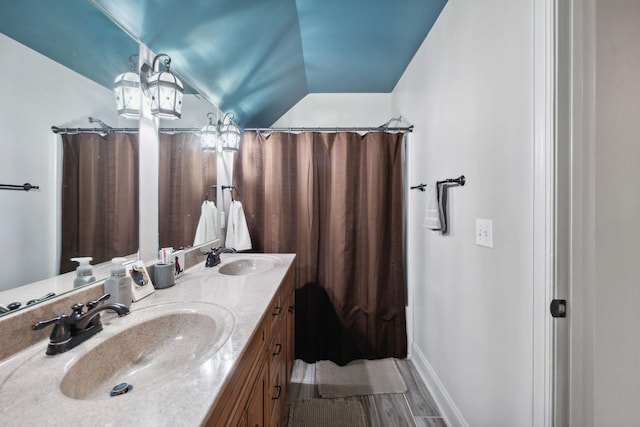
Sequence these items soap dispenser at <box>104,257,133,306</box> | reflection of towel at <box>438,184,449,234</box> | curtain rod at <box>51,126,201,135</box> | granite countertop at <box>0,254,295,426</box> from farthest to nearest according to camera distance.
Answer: reflection of towel at <box>438,184,449,234</box>, soap dispenser at <box>104,257,133,306</box>, curtain rod at <box>51,126,201,135</box>, granite countertop at <box>0,254,295,426</box>

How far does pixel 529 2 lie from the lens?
87cm

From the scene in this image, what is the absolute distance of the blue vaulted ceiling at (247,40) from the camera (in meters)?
0.83

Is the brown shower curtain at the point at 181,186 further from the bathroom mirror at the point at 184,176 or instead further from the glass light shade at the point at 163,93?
the glass light shade at the point at 163,93

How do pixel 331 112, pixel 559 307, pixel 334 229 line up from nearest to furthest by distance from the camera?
pixel 559 307, pixel 334 229, pixel 331 112

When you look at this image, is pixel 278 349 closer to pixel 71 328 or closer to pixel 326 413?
pixel 326 413

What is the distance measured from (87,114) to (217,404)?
3.33ft

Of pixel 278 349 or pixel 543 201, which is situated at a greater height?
pixel 543 201

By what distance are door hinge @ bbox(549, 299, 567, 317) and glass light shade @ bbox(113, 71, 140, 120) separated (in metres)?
1.72

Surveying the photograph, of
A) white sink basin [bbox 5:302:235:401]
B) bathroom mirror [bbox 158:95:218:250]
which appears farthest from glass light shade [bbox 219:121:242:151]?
white sink basin [bbox 5:302:235:401]

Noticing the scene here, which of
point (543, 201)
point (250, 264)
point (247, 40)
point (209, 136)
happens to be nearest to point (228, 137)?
point (209, 136)

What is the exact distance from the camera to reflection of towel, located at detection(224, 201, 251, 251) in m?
1.96

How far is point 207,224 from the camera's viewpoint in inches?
70.3

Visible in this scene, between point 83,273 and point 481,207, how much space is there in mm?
1611

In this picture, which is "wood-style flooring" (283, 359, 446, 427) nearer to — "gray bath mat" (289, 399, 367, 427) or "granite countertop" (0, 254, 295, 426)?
"gray bath mat" (289, 399, 367, 427)
